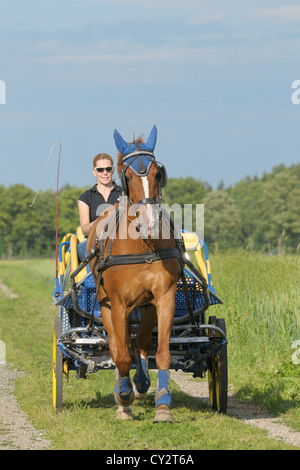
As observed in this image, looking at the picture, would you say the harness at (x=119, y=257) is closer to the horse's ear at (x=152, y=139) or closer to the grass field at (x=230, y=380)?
the horse's ear at (x=152, y=139)

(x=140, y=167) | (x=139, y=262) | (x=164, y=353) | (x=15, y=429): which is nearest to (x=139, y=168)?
(x=140, y=167)

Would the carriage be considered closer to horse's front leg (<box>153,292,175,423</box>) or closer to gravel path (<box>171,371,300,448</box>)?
gravel path (<box>171,371,300,448</box>)

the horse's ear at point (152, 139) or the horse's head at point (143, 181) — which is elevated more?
the horse's ear at point (152, 139)

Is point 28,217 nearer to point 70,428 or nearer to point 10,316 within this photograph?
point 10,316

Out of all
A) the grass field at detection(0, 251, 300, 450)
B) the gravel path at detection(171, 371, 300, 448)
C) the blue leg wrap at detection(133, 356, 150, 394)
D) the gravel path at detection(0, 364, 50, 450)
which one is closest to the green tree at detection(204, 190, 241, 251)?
the grass field at detection(0, 251, 300, 450)

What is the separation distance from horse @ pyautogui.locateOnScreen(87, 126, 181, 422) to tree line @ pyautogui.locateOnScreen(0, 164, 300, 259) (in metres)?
48.2

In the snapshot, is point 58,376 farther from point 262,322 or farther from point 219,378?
point 262,322

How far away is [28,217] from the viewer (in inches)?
3273

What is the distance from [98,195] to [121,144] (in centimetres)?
164

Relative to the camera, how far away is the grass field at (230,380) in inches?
225

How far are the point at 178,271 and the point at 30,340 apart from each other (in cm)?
720

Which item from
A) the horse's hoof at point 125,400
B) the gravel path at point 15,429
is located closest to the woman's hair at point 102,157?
the horse's hoof at point 125,400

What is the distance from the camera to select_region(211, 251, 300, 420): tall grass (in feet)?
26.5

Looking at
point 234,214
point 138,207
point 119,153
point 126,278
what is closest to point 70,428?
point 126,278
